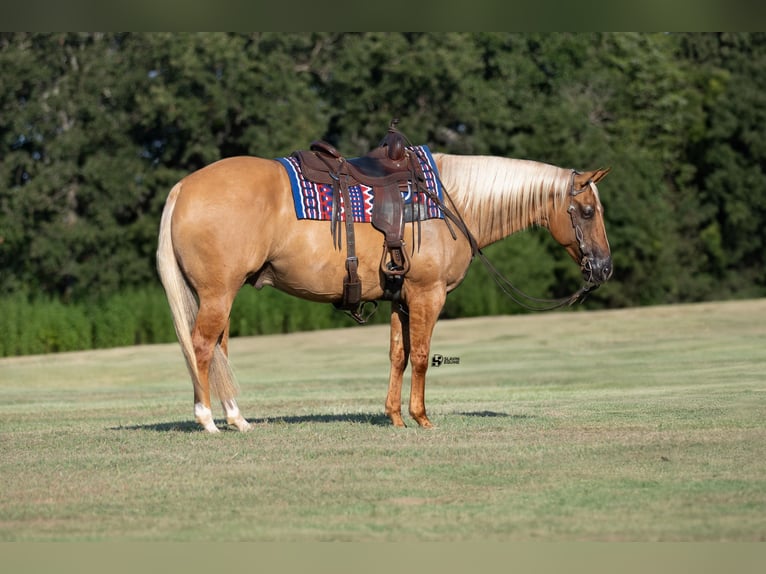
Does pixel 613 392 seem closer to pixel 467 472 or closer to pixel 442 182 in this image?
pixel 442 182

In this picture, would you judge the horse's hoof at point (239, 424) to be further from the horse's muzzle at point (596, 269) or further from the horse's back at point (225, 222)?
the horse's muzzle at point (596, 269)

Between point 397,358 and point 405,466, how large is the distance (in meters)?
2.41

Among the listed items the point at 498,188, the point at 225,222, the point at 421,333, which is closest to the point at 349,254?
the point at 421,333

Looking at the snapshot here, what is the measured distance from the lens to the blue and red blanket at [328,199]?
10.2 metres

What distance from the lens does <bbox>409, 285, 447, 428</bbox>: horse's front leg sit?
10.5 metres

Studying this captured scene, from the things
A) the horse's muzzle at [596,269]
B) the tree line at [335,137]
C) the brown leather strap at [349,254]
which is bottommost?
the tree line at [335,137]

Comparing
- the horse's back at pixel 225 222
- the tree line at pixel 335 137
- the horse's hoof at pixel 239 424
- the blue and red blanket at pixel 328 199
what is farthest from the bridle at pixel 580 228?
the tree line at pixel 335 137

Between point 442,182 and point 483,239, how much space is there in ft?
2.07

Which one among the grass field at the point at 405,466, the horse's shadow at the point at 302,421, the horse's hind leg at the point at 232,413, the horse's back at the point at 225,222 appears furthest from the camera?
the horse's shadow at the point at 302,421

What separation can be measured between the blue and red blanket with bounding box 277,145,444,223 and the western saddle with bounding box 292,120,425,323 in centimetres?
4

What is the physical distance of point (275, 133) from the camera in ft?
123

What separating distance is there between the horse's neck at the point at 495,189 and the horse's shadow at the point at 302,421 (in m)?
1.99

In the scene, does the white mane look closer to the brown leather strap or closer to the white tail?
the brown leather strap

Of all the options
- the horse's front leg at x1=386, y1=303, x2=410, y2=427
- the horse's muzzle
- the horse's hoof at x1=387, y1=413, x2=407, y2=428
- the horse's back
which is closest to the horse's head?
the horse's muzzle
